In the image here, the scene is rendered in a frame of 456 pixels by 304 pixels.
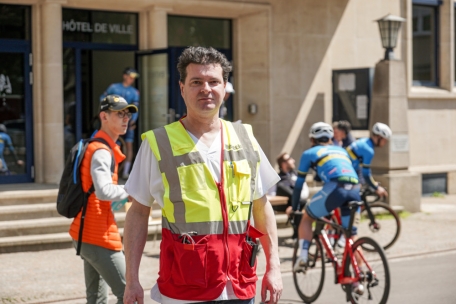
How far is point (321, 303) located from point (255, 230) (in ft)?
14.3

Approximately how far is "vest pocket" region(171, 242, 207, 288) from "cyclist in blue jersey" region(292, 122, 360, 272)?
456 centimetres

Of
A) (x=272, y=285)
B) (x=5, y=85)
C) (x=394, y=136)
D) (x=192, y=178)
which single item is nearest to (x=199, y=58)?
(x=192, y=178)

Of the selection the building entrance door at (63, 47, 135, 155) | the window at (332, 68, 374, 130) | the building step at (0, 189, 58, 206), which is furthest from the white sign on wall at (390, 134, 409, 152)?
the building step at (0, 189, 58, 206)

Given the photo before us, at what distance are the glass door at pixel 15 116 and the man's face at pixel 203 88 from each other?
1017cm

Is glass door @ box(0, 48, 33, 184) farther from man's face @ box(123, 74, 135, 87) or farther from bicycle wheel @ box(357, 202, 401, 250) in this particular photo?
bicycle wheel @ box(357, 202, 401, 250)

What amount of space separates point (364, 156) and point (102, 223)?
6.39 m

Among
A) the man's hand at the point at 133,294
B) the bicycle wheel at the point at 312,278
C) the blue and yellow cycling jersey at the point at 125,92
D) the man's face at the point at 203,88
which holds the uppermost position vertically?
the blue and yellow cycling jersey at the point at 125,92

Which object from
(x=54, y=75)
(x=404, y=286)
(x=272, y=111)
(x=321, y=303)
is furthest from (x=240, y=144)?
(x=272, y=111)

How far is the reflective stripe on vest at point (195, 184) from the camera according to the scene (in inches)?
147

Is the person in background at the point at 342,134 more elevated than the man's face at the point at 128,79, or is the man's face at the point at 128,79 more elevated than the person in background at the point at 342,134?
the man's face at the point at 128,79

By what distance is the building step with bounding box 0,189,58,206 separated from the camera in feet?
38.6

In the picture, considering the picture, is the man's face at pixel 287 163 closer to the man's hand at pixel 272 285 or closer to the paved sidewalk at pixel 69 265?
the paved sidewalk at pixel 69 265

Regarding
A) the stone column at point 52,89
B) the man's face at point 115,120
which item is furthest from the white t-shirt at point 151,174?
the stone column at point 52,89

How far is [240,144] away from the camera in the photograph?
156 inches
